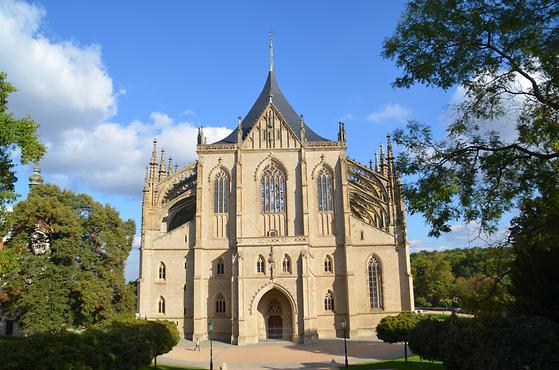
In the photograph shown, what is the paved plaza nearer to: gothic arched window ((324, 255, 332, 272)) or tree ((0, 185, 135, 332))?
gothic arched window ((324, 255, 332, 272))

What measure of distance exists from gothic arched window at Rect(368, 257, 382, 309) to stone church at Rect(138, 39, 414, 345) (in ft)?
0.30

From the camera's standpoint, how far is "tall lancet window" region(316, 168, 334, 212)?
44.6 meters

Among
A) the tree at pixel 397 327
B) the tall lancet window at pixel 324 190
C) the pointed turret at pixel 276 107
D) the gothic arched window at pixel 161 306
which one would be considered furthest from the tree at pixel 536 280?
the gothic arched window at pixel 161 306

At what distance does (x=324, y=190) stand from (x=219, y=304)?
14549 millimetres

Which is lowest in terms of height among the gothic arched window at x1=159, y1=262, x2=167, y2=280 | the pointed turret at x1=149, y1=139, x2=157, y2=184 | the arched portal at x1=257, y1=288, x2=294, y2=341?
the arched portal at x1=257, y1=288, x2=294, y2=341

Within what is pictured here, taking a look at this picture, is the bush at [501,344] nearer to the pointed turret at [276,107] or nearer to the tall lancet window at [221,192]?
the tall lancet window at [221,192]

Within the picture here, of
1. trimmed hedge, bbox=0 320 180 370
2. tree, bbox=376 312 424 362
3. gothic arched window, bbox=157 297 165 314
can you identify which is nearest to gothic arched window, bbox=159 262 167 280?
gothic arched window, bbox=157 297 165 314

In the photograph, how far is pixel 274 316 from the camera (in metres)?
42.2

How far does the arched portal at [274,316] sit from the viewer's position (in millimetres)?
41469

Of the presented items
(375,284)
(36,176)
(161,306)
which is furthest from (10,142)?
(36,176)

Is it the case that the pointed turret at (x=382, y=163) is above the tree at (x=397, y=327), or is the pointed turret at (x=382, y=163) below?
above

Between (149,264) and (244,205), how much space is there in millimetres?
10372

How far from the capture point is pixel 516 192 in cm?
1380

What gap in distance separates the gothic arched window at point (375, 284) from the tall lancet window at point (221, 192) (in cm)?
1474
